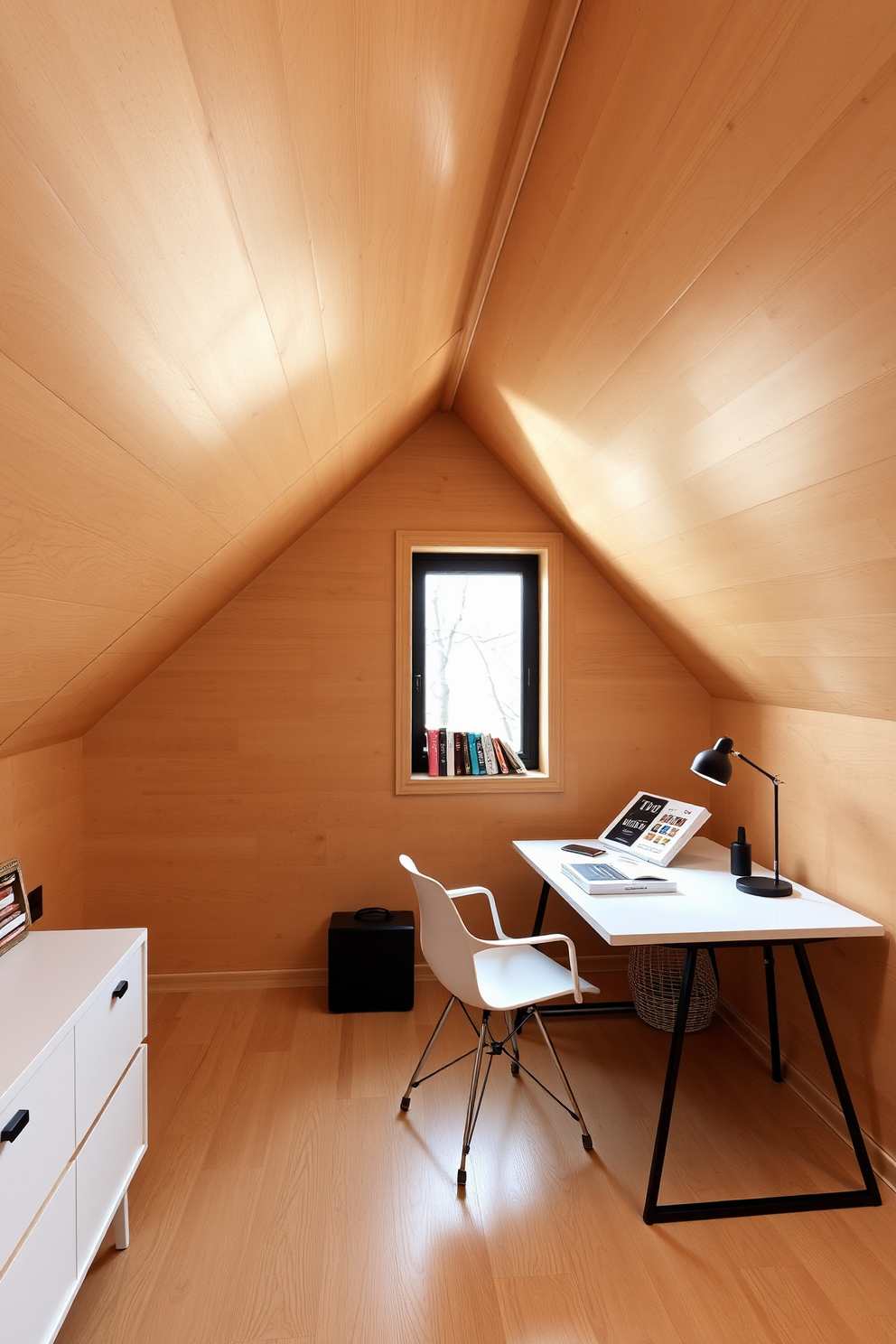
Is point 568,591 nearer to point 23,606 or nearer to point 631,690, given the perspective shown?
point 631,690

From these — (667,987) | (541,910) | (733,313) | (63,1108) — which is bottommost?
(667,987)

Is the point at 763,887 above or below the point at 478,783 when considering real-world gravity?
below

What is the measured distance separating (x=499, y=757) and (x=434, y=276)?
7.18 ft

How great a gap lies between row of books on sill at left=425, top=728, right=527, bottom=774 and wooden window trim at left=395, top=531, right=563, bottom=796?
5cm

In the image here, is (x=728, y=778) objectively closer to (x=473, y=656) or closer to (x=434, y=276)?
(x=473, y=656)

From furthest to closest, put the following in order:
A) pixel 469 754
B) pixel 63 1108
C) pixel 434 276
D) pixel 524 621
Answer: pixel 524 621, pixel 469 754, pixel 434 276, pixel 63 1108

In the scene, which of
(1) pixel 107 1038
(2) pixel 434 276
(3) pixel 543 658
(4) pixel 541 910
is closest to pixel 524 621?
(3) pixel 543 658

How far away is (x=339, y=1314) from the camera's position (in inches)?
69.8

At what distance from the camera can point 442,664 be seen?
3990 mm

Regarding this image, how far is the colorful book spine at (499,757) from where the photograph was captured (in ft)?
12.1

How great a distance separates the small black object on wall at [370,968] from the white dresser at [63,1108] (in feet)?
3.95

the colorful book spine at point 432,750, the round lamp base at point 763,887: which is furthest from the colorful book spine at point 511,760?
the round lamp base at point 763,887

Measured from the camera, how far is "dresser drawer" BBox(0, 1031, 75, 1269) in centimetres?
131

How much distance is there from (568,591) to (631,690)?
542 mm
